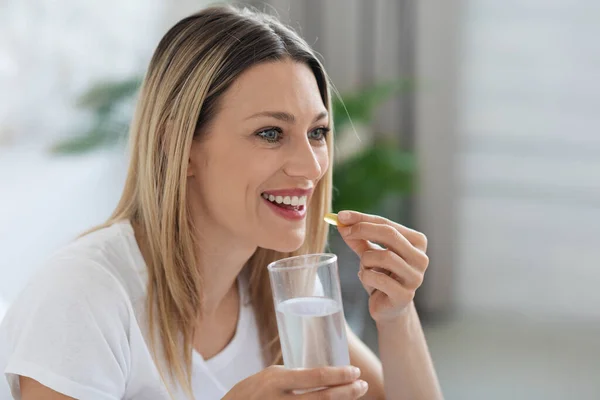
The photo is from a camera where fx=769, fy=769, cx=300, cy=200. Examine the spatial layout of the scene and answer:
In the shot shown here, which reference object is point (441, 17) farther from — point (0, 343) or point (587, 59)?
point (0, 343)

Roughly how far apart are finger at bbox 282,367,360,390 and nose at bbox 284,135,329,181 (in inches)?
17.5

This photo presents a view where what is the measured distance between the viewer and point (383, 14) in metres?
3.92

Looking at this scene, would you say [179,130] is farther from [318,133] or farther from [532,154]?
[532,154]

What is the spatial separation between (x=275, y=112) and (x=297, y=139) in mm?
68

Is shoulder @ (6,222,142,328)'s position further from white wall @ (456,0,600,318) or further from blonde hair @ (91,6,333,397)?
white wall @ (456,0,600,318)

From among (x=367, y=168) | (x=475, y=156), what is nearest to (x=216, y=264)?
(x=367, y=168)

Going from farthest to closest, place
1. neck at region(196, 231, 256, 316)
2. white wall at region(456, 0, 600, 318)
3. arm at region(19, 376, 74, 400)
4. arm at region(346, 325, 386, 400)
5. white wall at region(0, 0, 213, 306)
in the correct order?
white wall at region(456, 0, 600, 318), white wall at region(0, 0, 213, 306), arm at region(346, 325, 386, 400), neck at region(196, 231, 256, 316), arm at region(19, 376, 74, 400)

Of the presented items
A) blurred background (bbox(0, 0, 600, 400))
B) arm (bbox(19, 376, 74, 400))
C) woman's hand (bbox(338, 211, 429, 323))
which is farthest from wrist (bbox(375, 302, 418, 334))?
blurred background (bbox(0, 0, 600, 400))

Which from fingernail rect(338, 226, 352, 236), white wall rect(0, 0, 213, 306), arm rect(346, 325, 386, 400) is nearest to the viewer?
fingernail rect(338, 226, 352, 236)

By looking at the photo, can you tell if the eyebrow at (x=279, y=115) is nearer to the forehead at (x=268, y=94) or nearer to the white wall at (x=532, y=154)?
the forehead at (x=268, y=94)

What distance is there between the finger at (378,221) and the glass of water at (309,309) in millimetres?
227

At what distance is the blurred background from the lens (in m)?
3.32

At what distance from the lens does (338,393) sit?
1132 millimetres

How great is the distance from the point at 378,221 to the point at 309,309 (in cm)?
32
